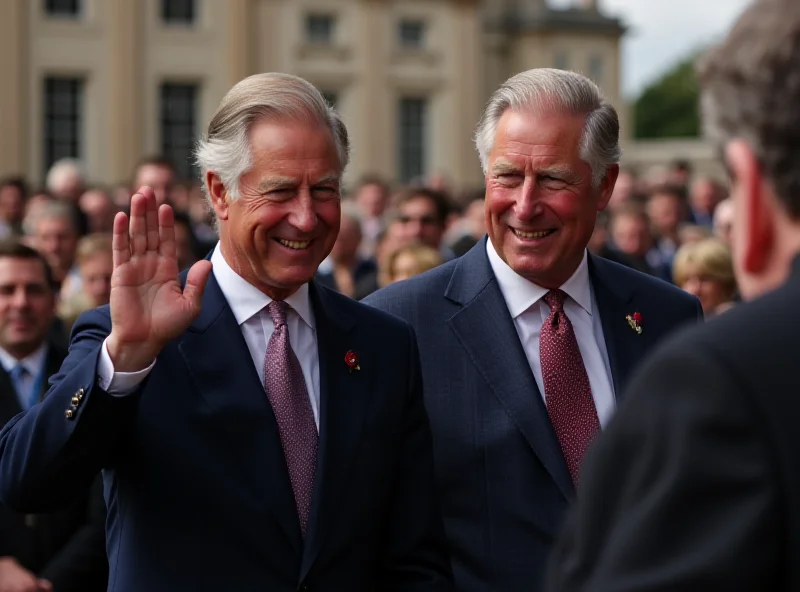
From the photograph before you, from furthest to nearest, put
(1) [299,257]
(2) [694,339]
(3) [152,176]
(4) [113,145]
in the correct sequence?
1. (4) [113,145]
2. (3) [152,176]
3. (1) [299,257]
4. (2) [694,339]

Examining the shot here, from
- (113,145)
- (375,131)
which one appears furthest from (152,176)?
(375,131)

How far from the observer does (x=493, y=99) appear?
464cm

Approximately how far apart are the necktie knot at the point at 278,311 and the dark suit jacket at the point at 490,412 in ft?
2.28

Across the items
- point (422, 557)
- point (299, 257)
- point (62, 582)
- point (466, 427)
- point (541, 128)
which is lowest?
point (62, 582)

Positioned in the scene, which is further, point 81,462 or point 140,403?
point 140,403

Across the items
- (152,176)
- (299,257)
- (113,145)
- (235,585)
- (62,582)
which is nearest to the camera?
(235,585)

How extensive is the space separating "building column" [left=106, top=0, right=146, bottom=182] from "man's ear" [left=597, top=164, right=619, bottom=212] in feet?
108

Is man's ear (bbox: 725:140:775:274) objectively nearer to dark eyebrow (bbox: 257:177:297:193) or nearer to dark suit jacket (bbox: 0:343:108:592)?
dark eyebrow (bbox: 257:177:297:193)

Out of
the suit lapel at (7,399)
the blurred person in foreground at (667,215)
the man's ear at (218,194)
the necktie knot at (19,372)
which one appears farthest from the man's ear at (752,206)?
the blurred person in foreground at (667,215)

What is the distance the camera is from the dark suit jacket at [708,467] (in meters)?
1.78

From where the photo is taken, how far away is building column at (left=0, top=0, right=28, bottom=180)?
114 ft

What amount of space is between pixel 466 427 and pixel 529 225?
2.26ft

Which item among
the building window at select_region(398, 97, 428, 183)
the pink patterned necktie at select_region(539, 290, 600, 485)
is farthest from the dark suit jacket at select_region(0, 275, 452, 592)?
the building window at select_region(398, 97, 428, 183)

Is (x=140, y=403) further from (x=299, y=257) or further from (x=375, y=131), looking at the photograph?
(x=375, y=131)
